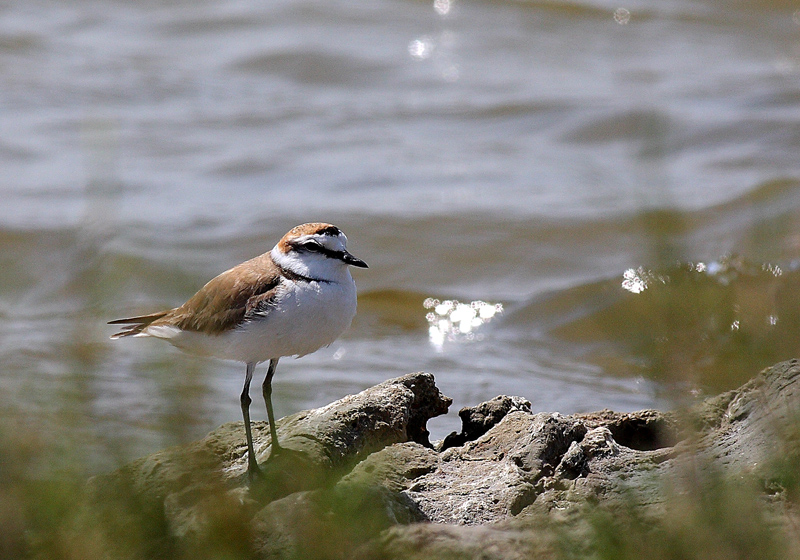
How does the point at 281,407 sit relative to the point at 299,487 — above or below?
above

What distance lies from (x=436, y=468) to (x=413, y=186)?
8879mm

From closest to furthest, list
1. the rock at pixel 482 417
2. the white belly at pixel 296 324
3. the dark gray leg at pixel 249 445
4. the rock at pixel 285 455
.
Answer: the rock at pixel 285 455, the dark gray leg at pixel 249 445, the white belly at pixel 296 324, the rock at pixel 482 417

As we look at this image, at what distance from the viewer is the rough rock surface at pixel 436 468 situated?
3766mm

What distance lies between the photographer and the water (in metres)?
5.45

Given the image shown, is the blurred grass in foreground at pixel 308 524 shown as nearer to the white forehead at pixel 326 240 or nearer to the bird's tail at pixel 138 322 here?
the white forehead at pixel 326 240

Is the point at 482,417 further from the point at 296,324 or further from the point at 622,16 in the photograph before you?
the point at 622,16

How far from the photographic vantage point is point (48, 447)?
12.6 ft

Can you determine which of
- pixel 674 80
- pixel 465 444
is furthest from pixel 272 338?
pixel 674 80

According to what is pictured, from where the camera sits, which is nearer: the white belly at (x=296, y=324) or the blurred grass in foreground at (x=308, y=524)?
the blurred grass in foreground at (x=308, y=524)

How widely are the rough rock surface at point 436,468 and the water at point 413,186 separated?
291mm

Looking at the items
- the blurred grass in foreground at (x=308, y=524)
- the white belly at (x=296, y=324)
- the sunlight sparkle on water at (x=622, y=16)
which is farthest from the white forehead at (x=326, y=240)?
the sunlight sparkle on water at (x=622, y=16)

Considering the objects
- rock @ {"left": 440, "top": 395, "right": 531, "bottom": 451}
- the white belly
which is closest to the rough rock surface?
rock @ {"left": 440, "top": 395, "right": 531, "bottom": 451}

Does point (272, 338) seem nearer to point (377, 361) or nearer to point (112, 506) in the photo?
point (112, 506)

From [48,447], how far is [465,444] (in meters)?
2.42
